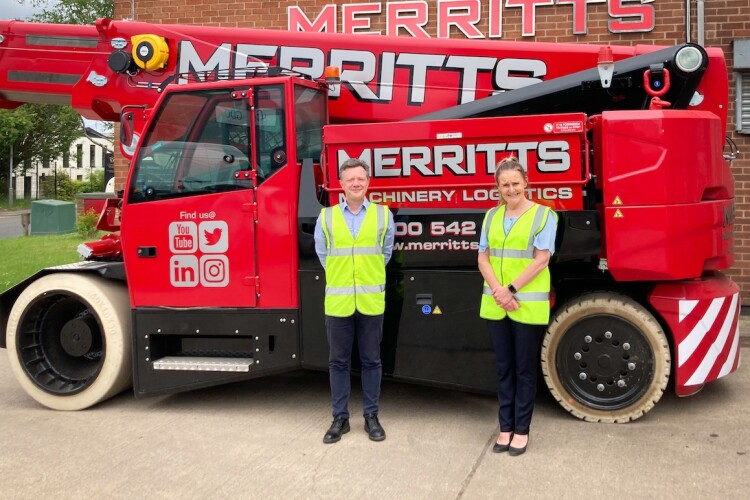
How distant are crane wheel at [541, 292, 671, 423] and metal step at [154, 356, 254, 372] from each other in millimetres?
2077

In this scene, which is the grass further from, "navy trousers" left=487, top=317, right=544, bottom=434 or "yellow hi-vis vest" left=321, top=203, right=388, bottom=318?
"navy trousers" left=487, top=317, right=544, bottom=434

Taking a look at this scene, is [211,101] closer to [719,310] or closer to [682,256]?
[682,256]

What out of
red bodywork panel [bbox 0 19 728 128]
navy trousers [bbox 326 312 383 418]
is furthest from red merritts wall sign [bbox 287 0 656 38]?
navy trousers [bbox 326 312 383 418]

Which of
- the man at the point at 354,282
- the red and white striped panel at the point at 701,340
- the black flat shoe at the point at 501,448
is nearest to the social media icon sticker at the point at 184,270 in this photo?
the man at the point at 354,282

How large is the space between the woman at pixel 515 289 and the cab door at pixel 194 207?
1722 millimetres

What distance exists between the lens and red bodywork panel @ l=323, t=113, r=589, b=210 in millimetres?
4809

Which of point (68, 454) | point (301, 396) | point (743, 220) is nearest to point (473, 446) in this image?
point (301, 396)

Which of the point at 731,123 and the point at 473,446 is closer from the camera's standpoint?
the point at 473,446

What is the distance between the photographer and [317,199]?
5.29 meters

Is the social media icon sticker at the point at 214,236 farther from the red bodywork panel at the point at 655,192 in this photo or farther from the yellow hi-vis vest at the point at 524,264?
the red bodywork panel at the point at 655,192

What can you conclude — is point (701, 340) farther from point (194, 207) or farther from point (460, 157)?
point (194, 207)

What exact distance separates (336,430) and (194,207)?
6.08 feet

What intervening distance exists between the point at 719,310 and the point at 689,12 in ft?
15.8

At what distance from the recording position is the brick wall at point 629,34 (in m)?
8.52
